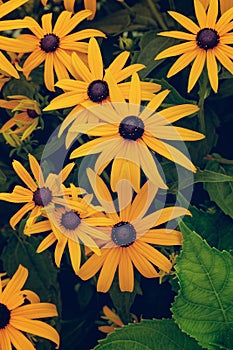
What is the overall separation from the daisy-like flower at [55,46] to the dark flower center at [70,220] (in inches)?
5.5

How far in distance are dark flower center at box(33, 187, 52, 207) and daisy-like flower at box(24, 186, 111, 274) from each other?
12 mm

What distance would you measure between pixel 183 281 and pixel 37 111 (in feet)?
0.87

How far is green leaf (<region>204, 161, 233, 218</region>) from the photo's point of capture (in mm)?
837

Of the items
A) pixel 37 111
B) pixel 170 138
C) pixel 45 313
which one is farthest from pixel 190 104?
pixel 45 313

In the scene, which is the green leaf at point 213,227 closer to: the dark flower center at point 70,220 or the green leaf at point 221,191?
the green leaf at point 221,191

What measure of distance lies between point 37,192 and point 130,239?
0.34 ft

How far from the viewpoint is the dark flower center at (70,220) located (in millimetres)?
746

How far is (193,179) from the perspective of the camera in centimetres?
78

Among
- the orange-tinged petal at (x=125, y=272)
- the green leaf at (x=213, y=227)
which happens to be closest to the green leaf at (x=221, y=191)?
the green leaf at (x=213, y=227)

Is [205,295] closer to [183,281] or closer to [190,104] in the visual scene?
[183,281]

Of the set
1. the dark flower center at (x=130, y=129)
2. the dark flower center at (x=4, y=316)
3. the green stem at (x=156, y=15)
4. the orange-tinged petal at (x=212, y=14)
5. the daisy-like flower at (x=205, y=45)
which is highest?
the green stem at (x=156, y=15)

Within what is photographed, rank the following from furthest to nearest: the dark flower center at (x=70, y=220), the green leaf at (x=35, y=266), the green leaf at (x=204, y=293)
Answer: the green leaf at (x=35, y=266) → the dark flower center at (x=70, y=220) → the green leaf at (x=204, y=293)

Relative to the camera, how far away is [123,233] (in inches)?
30.2

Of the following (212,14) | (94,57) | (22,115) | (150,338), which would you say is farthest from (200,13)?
(150,338)
